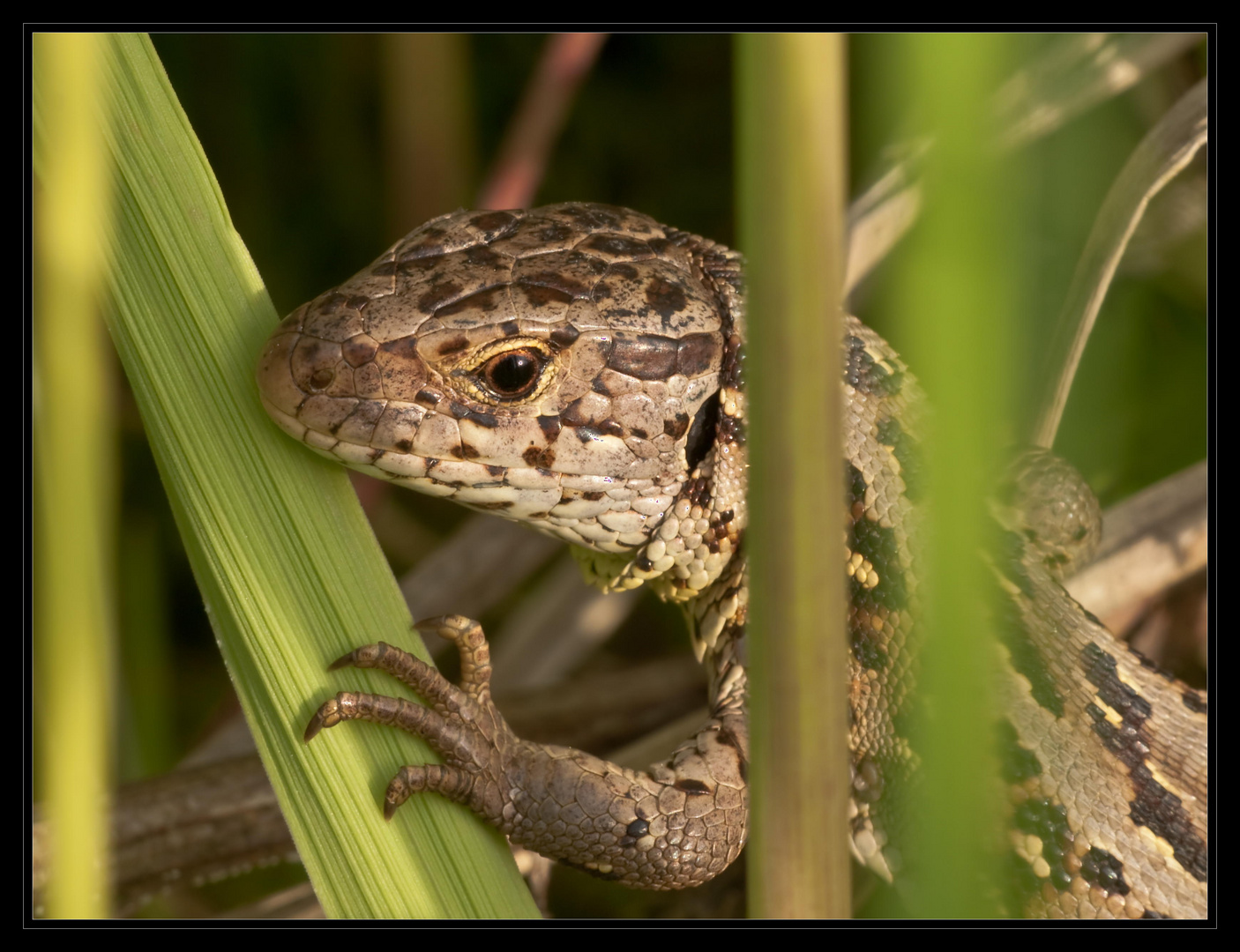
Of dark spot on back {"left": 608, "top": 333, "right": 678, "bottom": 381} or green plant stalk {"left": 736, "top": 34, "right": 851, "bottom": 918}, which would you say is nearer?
green plant stalk {"left": 736, "top": 34, "right": 851, "bottom": 918}

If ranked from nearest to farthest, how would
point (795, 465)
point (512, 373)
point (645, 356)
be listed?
point (795, 465), point (512, 373), point (645, 356)

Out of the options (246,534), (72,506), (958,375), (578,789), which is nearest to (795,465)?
(958,375)

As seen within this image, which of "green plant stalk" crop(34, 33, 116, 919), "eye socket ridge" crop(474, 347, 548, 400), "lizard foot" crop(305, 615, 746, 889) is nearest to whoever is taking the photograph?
"green plant stalk" crop(34, 33, 116, 919)

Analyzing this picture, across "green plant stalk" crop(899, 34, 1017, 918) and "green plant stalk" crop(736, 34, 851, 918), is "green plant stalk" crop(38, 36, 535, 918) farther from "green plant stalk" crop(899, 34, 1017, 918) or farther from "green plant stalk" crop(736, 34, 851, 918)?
"green plant stalk" crop(899, 34, 1017, 918)

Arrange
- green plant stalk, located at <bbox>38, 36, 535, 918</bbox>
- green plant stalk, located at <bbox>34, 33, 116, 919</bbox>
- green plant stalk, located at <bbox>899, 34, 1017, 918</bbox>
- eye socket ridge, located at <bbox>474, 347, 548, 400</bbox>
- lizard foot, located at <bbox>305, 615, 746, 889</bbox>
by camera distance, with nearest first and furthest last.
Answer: green plant stalk, located at <bbox>899, 34, 1017, 918</bbox>
green plant stalk, located at <bbox>34, 33, 116, 919</bbox>
green plant stalk, located at <bbox>38, 36, 535, 918</bbox>
lizard foot, located at <bbox>305, 615, 746, 889</bbox>
eye socket ridge, located at <bbox>474, 347, 548, 400</bbox>

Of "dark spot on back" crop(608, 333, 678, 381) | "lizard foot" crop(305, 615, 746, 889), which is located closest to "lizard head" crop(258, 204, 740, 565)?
"dark spot on back" crop(608, 333, 678, 381)

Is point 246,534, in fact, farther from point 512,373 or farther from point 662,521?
point 662,521
